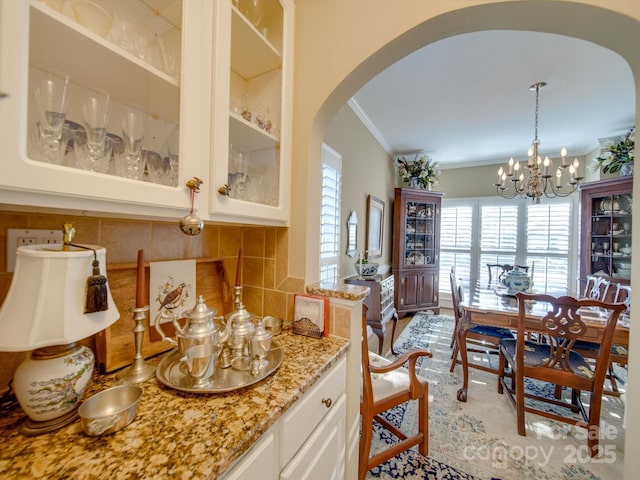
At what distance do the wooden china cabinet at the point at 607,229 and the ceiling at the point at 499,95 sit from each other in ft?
2.75

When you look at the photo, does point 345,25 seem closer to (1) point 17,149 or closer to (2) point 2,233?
(1) point 17,149

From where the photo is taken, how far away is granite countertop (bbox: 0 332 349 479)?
47cm

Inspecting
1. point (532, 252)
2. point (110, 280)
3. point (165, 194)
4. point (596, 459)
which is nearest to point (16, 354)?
point (110, 280)

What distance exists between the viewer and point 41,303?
544 millimetres

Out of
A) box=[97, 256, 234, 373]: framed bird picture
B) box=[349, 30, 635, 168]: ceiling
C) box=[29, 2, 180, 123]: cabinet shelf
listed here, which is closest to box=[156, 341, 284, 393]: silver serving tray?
box=[97, 256, 234, 373]: framed bird picture

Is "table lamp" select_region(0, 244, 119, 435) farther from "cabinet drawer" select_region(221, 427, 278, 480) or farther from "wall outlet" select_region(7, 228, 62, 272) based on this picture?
"cabinet drawer" select_region(221, 427, 278, 480)

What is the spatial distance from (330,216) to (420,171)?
9.29ft

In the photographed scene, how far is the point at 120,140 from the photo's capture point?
28.4 inches

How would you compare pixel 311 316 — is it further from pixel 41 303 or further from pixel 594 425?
pixel 594 425

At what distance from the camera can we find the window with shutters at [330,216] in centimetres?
217

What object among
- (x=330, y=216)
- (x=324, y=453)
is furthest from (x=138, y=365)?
(x=330, y=216)

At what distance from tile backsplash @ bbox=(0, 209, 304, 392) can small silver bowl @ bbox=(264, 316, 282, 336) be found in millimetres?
→ 63

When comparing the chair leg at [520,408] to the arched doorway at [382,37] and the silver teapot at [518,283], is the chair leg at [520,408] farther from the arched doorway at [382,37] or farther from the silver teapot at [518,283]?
the silver teapot at [518,283]

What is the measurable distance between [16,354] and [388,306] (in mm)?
2644
